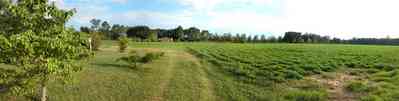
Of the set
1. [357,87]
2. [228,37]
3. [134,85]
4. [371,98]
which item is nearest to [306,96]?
[371,98]

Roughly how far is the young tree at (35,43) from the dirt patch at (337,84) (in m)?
7.73

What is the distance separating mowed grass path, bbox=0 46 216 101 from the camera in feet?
39.7

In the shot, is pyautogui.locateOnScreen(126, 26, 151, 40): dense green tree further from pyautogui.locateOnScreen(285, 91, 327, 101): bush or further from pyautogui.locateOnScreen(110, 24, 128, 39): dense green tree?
pyautogui.locateOnScreen(285, 91, 327, 101): bush

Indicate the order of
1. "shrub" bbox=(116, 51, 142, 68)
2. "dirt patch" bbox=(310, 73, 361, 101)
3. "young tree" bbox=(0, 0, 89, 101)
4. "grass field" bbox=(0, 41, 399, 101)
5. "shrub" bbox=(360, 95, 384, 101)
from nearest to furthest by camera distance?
1. "young tree" bbox=(0, 0, 89, 101)
2. "shrub" bbox=(360, 95, 384, 101)
3. "dirt patch" bbox=(310, 73, 361, 101)
4. "grass field" bbox=(0, 41, 399, 101)
5. "shrub" bbox=(116, 51, 142, 68)

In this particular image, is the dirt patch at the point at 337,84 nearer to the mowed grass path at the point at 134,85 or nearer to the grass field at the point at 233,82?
the grass field at the point at 233,82

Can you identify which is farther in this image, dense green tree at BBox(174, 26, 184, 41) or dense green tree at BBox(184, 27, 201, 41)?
dense green tree at BBox(174, 26, 184, 41)

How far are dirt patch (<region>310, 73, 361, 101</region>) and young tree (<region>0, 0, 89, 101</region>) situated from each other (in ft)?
25.3

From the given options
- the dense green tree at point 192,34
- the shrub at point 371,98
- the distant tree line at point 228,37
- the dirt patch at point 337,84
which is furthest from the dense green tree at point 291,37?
the shrub at point 371,98

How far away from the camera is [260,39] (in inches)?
2291

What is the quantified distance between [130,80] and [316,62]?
10178mm

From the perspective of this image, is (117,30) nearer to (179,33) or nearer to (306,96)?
(179,33)

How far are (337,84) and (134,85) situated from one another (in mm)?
7104

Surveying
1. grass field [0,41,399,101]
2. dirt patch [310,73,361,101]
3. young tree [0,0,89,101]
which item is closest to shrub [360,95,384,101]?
grass field [0,41,399,101]

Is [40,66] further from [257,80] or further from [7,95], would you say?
[257,80]
